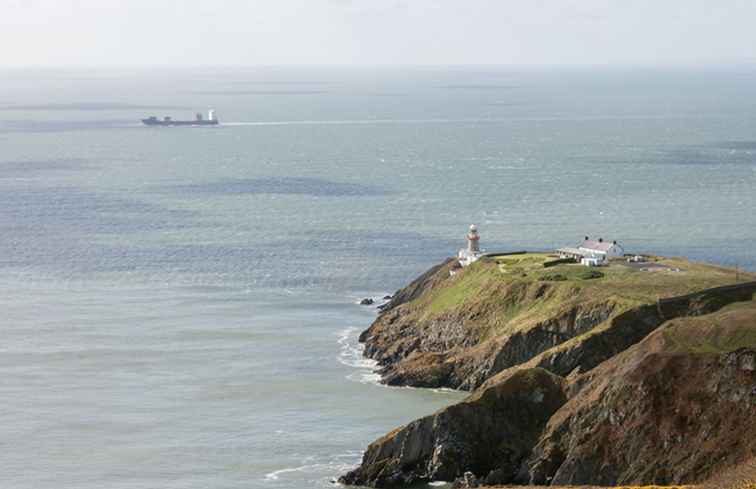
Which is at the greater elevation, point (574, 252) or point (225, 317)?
point (574, 252)

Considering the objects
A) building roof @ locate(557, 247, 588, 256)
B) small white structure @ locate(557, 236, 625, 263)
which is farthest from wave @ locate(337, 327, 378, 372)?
building roof @ locate(557, 247, 588, 256)

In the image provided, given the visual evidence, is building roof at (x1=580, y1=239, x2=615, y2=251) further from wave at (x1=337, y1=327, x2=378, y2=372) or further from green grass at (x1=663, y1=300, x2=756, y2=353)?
green grass at (x1=663, y1=300, x2=756, y2=353)

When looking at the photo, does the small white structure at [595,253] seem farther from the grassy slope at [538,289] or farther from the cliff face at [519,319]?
the cliff face at [519,319]

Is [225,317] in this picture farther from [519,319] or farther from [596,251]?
[596,251]

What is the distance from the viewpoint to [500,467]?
8319 centimetres

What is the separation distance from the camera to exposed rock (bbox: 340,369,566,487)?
83.2 metres

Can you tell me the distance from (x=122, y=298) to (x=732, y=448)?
65.9 meters

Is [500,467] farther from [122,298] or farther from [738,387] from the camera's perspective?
[122,298]

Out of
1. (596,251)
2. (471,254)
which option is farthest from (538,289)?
(471,254)

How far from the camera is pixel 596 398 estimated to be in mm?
84688

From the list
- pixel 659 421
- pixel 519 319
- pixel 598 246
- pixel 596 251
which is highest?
pixel 598 246

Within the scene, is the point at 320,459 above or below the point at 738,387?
below

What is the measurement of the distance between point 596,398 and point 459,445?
24.0 feet

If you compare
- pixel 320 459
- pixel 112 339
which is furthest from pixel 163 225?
pixel 320 459
